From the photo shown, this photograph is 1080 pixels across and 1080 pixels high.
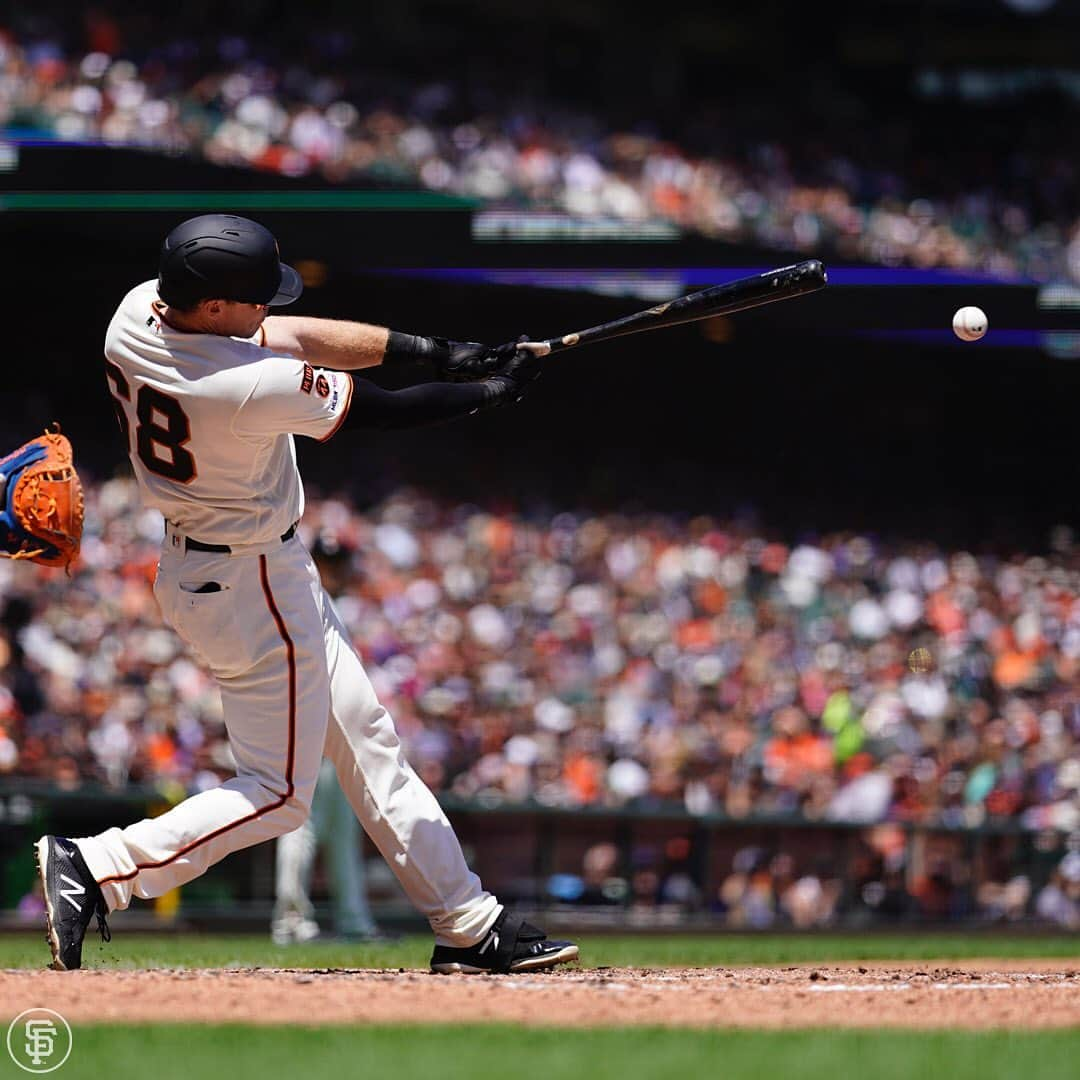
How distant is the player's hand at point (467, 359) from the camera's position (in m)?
4.32

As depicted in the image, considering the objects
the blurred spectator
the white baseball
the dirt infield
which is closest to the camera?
the dirt infield

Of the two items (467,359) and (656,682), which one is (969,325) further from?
(656,682)

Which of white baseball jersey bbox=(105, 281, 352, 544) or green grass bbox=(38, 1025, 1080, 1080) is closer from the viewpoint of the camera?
green grass bbox=(38, 1025, 1080, 1080)

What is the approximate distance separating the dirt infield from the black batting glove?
138 centimetres

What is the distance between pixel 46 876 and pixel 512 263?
37.4ft

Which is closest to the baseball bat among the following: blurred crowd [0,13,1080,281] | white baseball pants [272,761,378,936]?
white baseball pants [272,761,378,936]

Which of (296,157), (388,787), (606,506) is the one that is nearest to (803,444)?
(606,506)

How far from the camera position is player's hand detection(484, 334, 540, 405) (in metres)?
4.30

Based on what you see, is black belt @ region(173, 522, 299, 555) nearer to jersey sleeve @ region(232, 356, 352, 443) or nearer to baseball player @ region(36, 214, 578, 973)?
baseball player @ region(36, 214, 578, 973)

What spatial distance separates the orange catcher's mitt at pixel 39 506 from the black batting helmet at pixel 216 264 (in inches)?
21.2

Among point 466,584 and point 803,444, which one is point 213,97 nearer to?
point 466,584

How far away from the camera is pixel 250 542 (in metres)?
4.11

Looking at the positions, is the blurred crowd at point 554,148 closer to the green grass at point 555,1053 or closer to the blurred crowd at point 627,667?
the blurred crowd at point 627,667

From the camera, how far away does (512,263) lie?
49.3ft
